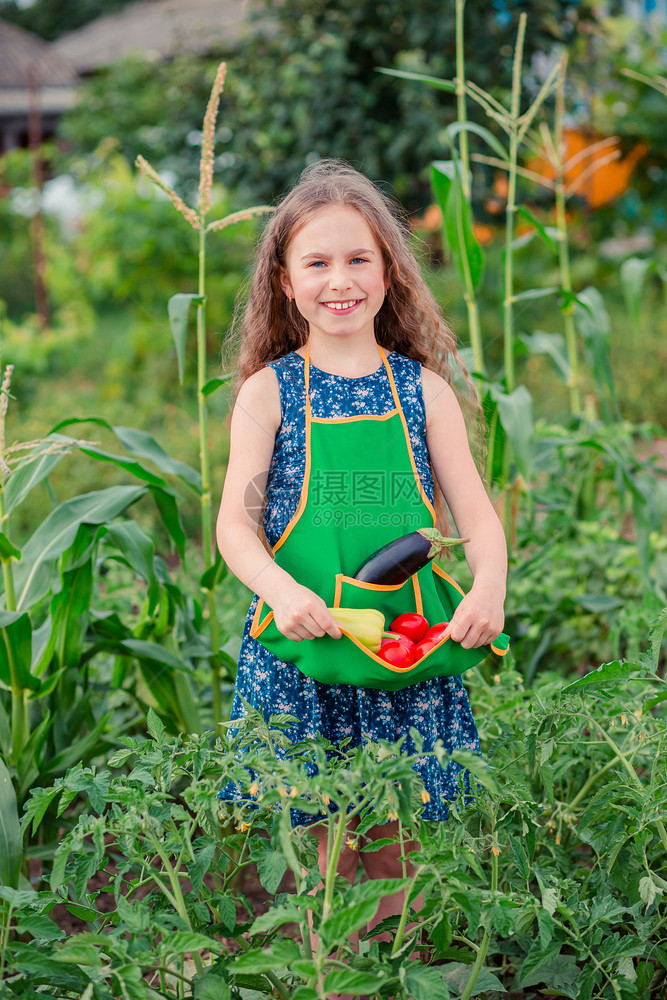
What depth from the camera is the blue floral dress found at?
1464mm

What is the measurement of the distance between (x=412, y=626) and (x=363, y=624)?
9cm

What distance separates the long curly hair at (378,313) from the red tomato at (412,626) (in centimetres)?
34

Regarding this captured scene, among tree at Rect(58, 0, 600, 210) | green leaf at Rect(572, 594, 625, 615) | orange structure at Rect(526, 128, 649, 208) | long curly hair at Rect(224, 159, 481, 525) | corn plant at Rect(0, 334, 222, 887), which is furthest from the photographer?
orange structure at Rect(526, 128, 649, 208)

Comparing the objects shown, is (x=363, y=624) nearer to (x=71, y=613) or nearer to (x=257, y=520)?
(x=257, y=520)

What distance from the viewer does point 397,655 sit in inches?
50.4

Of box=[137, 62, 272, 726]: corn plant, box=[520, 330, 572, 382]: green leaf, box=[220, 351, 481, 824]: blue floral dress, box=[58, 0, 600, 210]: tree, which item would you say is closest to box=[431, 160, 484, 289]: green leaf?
box=[520, 330, 572, 382]: green leaf

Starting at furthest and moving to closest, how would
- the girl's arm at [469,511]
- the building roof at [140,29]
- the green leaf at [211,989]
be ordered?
the building roof at [140,29]
the girl's arm at [469,511]
the green leaf at [211,989]

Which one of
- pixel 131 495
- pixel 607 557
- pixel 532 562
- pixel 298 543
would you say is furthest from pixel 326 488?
pixel 607 557

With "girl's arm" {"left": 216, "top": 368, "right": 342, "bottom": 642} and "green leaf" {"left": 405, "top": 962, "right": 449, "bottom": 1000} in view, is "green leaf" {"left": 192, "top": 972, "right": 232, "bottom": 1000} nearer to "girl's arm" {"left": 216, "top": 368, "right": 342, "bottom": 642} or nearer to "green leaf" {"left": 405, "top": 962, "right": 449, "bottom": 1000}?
"green leaf" {"left": 405, "top": 962, "right": 449, "bottom": 1000}

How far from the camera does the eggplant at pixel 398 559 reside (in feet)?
4.42

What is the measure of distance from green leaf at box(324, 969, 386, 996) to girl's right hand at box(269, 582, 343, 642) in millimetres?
430

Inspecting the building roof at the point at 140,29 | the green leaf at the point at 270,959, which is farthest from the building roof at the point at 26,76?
the green leaf at the point at 270,959

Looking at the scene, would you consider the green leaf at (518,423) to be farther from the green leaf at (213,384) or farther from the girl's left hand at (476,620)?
the girl's left hand at (476,620)

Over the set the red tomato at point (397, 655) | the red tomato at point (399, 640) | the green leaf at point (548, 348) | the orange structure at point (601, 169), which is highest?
the orange structure at point (601, 169)
